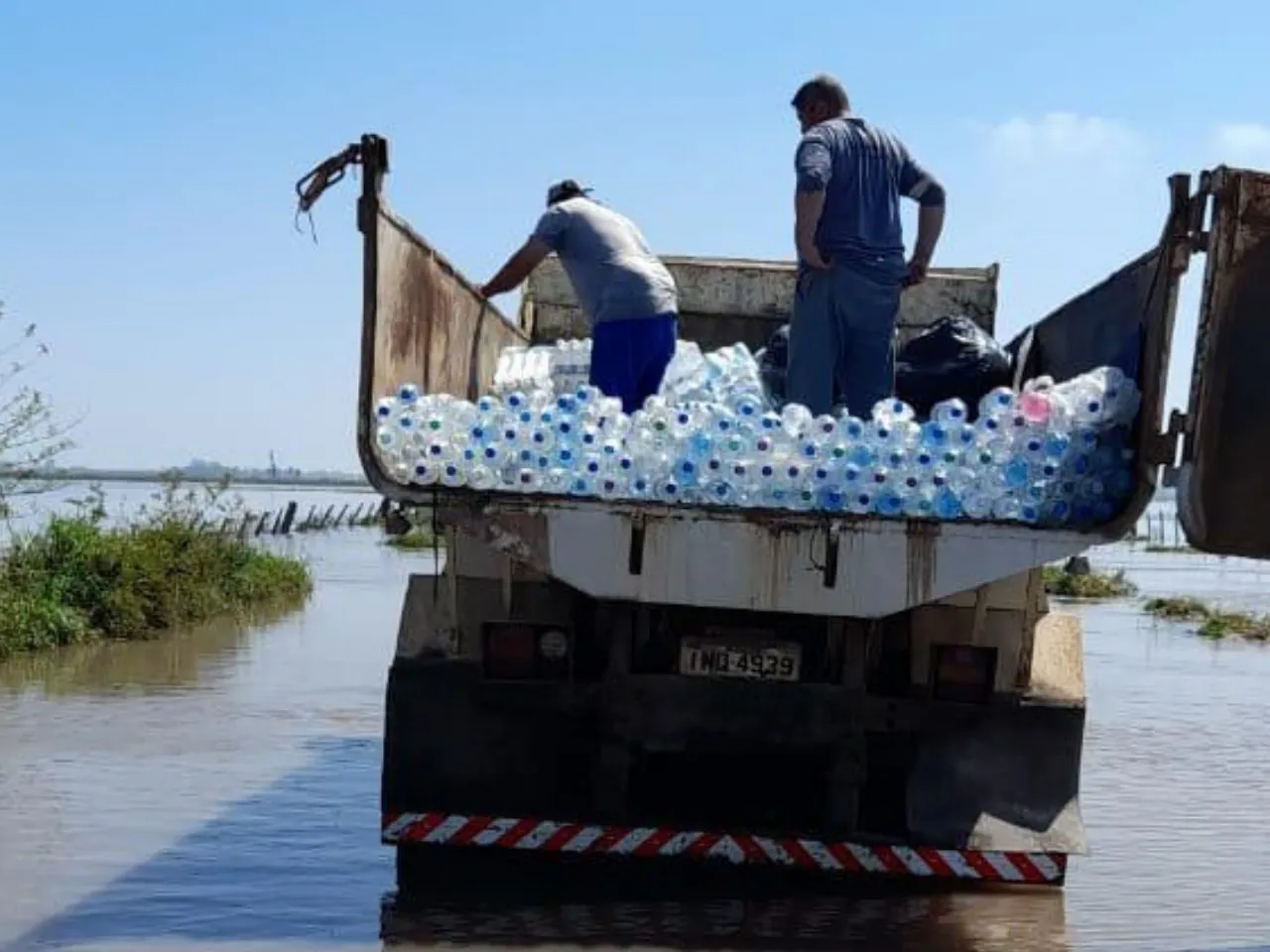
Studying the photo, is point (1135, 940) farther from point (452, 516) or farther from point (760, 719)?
point (452, 516)

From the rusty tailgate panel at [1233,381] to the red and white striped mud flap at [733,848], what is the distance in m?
1.31

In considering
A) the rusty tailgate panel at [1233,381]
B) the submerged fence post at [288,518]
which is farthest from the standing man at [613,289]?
the submerged fence post at [288,518]

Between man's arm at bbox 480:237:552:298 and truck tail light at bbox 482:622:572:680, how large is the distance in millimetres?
1508

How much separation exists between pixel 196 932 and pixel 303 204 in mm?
2347

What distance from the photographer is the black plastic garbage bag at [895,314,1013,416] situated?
7.42m

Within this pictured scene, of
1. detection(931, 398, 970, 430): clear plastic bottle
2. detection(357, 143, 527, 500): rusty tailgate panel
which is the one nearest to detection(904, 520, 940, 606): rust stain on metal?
detection(931, 398, 970, 430): clear plastic bottle

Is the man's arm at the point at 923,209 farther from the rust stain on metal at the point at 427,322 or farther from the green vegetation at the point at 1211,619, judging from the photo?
the green vegetation at the point at 1211,619

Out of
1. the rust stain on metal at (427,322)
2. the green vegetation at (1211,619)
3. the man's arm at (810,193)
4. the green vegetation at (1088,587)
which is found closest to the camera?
the rust stain on metal at (427,322)

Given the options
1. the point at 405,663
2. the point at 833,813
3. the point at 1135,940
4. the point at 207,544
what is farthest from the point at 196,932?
the point at 207,544

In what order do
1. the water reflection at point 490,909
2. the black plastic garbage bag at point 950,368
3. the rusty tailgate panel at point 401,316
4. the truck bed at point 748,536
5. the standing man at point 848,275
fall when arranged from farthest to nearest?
the black plastic garbage bag at point 950,368 → the standing man at point 848,275 → the water reflection at point 490,909 → the rusty tailgate panel at point 401,316 → the truck bed at point 748,536

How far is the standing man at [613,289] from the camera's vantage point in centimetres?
688

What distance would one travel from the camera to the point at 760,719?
5945mm

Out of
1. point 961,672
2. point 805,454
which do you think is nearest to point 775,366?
point 961,672

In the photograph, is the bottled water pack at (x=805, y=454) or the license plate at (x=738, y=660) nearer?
the bottled water pack at (x=805, y=454)
